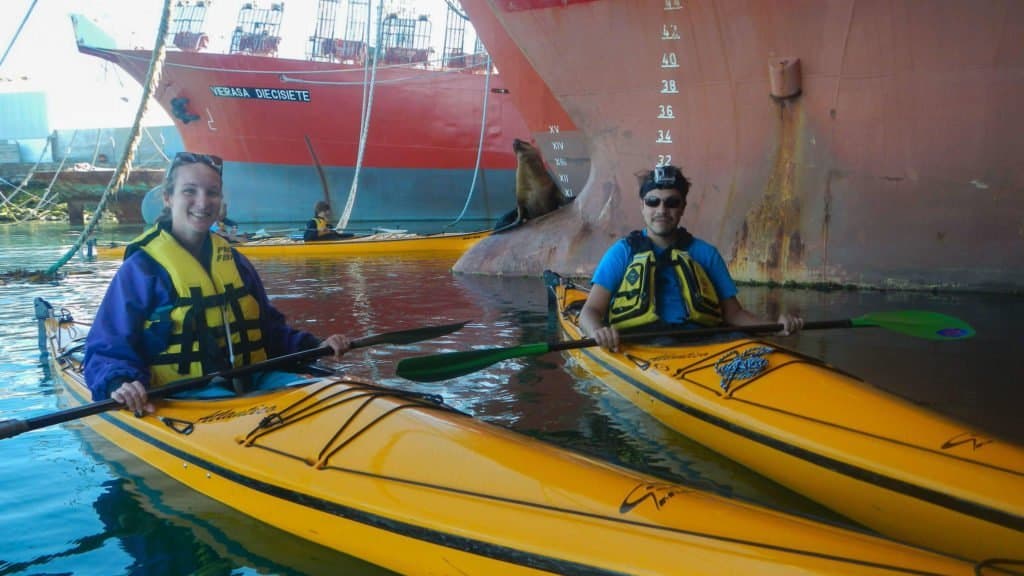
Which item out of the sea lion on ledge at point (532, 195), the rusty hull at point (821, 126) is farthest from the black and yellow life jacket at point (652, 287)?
the sea lion on ledge at point (532, 195)

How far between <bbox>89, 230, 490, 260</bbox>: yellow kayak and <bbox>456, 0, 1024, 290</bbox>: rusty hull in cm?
421

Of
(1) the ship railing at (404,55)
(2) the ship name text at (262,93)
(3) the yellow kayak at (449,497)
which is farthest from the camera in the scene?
(1) the ship railing at (404,55)

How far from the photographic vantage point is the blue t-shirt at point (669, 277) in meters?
4.11

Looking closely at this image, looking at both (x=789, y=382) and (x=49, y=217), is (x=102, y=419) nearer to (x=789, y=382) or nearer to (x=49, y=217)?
(x=789, y=382)

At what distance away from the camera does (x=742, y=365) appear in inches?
139

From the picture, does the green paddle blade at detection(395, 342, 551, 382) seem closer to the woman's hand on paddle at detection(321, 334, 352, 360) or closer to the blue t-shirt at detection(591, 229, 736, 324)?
the woman's hand on paddle at detection(321, 334, 352, 360)

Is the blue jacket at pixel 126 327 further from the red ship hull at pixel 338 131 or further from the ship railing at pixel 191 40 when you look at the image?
the ship railing at pixel 191 40

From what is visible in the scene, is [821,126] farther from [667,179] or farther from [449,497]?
[449,497]

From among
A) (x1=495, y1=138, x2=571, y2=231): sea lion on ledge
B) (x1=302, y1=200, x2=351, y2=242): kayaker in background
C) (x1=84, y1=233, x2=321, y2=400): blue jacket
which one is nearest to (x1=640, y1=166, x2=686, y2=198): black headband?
(x1=84, y1=233, x2=321, y2=400): blue jacket

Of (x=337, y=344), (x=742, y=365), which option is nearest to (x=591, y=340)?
(x=742, y=365)

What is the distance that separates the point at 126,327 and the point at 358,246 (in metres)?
9.81

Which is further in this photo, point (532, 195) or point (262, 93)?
point (262, 93)

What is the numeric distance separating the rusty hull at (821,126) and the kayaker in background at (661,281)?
3.91 m

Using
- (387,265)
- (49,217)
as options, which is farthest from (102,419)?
(49,217)
